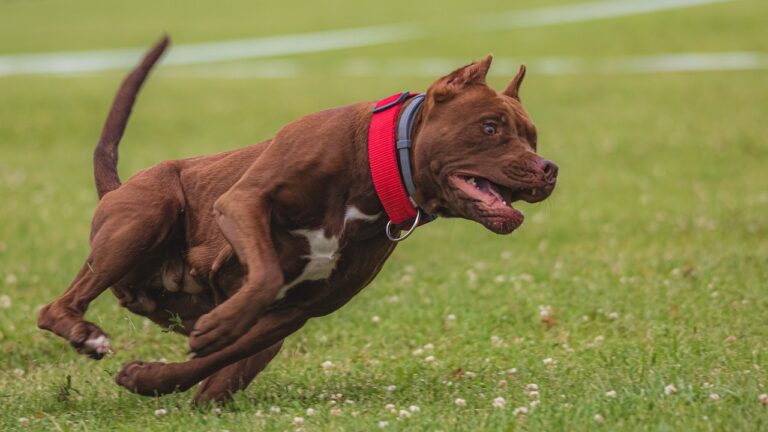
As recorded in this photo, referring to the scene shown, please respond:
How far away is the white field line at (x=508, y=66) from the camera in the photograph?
22.1 m

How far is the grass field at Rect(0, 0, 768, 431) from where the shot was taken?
17.0 ft

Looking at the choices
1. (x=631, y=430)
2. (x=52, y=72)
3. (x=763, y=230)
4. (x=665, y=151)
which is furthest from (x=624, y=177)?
(x=52, y=72)

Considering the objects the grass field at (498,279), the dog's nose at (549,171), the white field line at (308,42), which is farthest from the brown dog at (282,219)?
the white field line at (308,42)

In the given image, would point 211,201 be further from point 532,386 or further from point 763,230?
point 763,230

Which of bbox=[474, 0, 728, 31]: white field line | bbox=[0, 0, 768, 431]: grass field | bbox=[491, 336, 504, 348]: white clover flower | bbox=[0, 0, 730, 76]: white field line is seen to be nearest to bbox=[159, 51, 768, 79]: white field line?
bbox=[0, 0, 768, 431]: grass field

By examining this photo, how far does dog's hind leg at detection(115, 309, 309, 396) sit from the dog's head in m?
0.94

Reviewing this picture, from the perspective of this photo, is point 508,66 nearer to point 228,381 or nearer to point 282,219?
point 228,381

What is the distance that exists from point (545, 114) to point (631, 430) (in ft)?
43.5

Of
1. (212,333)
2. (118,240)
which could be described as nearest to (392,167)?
(212,333)

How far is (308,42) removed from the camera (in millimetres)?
27906

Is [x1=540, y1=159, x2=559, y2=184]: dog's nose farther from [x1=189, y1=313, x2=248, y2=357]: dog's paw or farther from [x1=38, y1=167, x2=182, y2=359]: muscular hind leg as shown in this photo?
[x1=38, y1=167, x2=182, y2=359]: muscular hind leg

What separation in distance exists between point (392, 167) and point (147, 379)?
4.74 ft

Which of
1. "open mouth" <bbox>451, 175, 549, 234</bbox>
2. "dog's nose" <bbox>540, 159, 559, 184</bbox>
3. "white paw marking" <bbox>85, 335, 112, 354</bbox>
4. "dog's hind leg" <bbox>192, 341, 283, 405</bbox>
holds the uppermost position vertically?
"dog's nose" <bbox>540, 159, 559, 184</bbox>

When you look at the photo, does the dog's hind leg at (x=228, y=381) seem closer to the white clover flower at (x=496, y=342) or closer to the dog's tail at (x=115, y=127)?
the dog's tail at (x=115, y=127)
